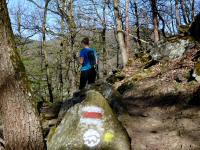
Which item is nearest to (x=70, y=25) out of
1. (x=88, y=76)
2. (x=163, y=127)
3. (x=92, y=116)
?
(x=88, y=76)

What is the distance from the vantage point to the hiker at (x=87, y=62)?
10.4m

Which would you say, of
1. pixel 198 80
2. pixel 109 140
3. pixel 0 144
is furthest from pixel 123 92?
pixel 0 144

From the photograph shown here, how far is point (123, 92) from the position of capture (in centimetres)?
1195

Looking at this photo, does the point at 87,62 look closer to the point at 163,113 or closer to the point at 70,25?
the point at 163,113

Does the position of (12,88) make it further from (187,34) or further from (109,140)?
(187,34)

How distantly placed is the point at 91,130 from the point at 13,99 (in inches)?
91.3

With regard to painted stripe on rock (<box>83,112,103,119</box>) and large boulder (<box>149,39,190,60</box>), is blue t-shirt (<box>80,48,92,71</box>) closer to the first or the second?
painted stripe on rock (<box>83,112,103,119</box>)

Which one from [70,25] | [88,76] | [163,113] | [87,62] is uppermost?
[70,25]

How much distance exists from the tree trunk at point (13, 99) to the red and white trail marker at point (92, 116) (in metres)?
2.09

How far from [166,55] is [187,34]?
59.0 inches

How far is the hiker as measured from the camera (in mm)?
10367

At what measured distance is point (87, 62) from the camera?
415 inches

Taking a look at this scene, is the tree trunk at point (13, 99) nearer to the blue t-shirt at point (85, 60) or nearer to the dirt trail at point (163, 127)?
the dirt trail at point (163, 127)

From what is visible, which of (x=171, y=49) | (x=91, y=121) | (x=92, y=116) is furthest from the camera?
(x=171, y=49)
